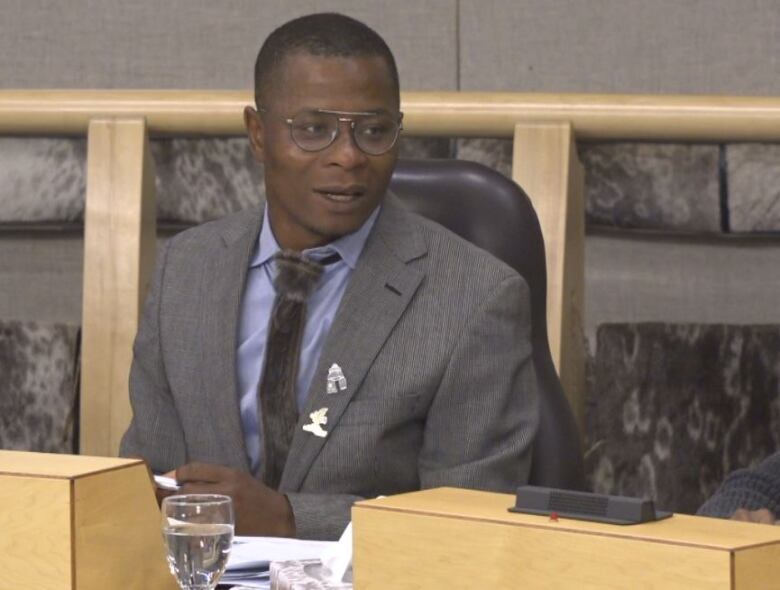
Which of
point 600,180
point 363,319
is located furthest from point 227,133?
point 363,319

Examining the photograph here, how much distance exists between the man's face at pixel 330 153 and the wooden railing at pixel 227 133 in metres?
0.64

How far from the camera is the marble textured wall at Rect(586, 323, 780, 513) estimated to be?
2.70 m

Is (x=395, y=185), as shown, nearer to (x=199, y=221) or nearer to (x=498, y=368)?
(x=498, y=368)

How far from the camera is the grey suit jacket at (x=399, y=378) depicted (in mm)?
1837

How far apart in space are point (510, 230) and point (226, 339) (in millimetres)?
404

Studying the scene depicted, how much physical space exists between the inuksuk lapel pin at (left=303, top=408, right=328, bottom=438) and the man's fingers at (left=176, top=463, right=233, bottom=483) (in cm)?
20

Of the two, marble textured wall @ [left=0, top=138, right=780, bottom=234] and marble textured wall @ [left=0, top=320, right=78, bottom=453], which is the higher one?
marble textured wall @ [left=0, top=138, right=780, bottom=234]

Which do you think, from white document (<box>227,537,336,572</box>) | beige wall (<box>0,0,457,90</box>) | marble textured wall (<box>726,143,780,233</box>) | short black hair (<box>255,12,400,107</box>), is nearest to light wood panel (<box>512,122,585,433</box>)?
marble textured wall (<box>726,143,780,233</box>)

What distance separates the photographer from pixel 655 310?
286 cm

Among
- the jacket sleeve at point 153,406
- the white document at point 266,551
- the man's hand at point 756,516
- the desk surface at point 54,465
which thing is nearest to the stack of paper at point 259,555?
the white document at point 266,551

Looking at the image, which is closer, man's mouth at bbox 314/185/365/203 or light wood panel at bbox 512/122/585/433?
man's mouth at bbox 314/185/365/203

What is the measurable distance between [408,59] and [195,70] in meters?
0.43

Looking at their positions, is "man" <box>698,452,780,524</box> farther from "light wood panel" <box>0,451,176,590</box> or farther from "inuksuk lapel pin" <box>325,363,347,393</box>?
"light wood panel" <box>0,451,176,590</box>

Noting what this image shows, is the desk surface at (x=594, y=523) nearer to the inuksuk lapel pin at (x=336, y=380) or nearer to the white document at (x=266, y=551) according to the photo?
the white document at (x=266, y=551)
